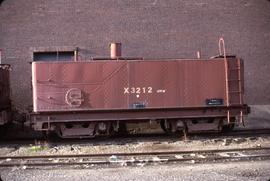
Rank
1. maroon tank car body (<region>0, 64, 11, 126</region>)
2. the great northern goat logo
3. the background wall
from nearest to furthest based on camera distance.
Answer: the great northern goat logo → maroon tank car body (<region>0, 64, 11, 126</region>) → the background wall

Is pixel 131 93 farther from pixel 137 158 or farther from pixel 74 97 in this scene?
pixel 137 158

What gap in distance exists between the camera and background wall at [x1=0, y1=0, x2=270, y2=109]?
22562 mm

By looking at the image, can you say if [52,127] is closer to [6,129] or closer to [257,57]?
[6,129]

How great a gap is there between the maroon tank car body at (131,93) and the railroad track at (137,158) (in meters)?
2.74

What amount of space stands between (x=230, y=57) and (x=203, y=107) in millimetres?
2042

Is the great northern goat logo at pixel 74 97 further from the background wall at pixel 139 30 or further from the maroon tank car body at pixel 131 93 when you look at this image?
the background wall at pixel 139 30

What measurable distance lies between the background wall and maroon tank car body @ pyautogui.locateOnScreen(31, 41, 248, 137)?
7.47 m

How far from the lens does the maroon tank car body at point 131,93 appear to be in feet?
50.0

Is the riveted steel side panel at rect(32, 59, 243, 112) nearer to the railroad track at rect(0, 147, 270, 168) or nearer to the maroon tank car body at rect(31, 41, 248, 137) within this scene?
the maroon tank car body at rect(31, 41, 248, 137)

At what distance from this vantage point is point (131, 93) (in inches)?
606

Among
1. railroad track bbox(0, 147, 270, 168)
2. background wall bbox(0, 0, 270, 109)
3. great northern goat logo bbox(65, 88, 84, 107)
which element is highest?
background wall bbox(0, 0, 270, 109)

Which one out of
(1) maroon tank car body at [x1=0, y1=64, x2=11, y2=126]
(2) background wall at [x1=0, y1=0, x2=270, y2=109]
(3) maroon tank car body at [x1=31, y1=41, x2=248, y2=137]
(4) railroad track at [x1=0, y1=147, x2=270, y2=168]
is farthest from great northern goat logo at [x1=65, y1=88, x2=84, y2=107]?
(2) background wall at [x1=0, y1=0, x2=270, y2=109]

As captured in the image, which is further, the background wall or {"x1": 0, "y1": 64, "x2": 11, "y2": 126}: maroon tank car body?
the background wall

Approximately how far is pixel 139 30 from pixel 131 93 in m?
8.47
